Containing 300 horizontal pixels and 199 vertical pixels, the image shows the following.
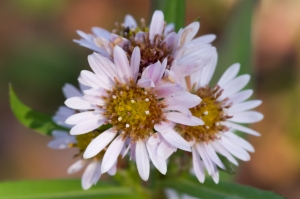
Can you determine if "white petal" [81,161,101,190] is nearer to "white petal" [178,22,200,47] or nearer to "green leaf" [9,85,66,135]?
"green leaf" [9,85,66,135]

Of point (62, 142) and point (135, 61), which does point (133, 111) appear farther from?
point (62, 142)

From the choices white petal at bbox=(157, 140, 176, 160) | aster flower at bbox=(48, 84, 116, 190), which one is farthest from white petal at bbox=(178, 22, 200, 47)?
aster flower at bbox=(48, 84, 116, 190)

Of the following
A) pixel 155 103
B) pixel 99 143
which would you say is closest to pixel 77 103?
pixel 99 143

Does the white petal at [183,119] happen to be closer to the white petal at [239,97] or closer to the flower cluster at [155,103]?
the flower cluster at [155,103]

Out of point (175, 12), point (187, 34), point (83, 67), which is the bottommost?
point (187, 34)

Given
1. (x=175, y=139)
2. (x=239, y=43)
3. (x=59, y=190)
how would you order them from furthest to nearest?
(x=239, y=43) < (x=59, y=190) < (x=175, y=139)
